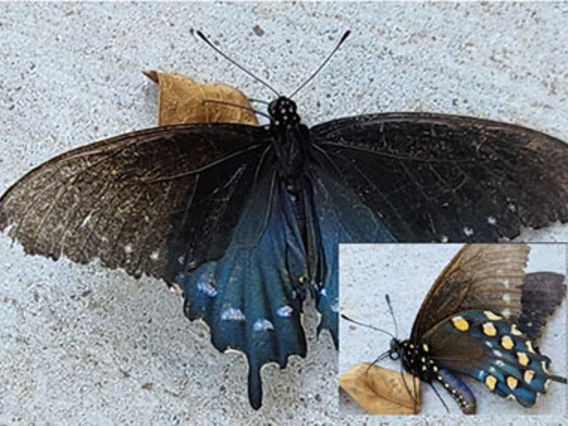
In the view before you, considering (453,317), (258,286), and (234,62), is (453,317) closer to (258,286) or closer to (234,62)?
(258,286)

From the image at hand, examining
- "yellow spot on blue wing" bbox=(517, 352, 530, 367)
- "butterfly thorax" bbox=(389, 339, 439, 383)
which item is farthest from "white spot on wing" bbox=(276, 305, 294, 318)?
"yellow spot on blue wing" bbox=(517, 352, 530, 367)

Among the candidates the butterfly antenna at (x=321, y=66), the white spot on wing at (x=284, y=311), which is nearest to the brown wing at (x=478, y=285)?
Answer: the white spot on wing at (x=284, y=311)

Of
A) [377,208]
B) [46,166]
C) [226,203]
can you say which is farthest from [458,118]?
[46,166]

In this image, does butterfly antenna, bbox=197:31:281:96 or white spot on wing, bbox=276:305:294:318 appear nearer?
white spot on wing, bbox=276:305:294:318

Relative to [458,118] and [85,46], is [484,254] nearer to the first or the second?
[458,118]

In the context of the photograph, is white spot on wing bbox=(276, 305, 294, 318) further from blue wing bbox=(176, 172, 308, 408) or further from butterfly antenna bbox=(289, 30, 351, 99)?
butterfly antenna bbox=(289, 30, 351, 99)

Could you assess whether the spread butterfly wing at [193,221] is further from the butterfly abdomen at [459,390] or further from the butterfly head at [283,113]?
the butterfly abdomen at [459,390]
